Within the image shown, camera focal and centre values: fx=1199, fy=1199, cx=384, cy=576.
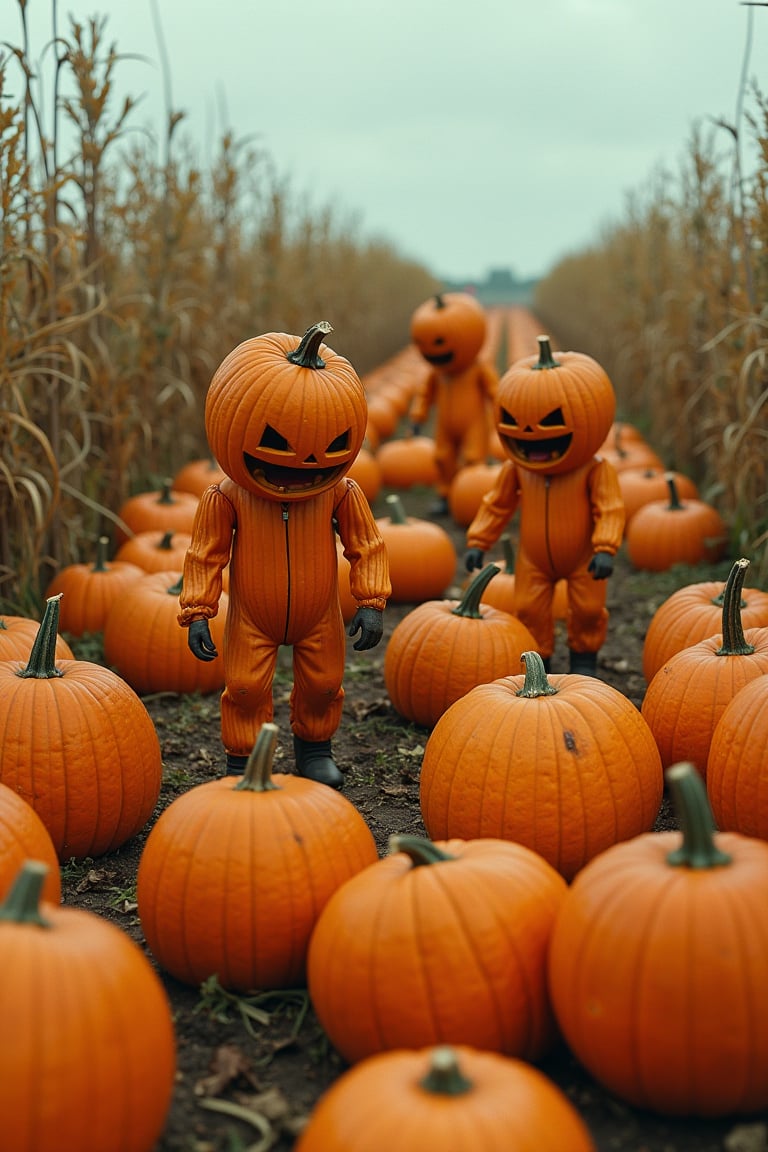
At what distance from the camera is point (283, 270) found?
14148 millimetres

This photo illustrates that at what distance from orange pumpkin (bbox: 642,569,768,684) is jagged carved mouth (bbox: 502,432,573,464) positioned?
90 cm

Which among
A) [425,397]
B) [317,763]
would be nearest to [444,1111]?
[317,763]

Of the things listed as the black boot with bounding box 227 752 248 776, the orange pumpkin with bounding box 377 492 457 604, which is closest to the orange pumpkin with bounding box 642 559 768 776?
the black boot with bounding box 227 752 248 776

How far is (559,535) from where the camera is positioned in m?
5.72

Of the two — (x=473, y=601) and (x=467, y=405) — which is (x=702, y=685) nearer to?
(x=473, y=601)

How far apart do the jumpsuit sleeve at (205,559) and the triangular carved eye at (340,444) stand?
479 mm

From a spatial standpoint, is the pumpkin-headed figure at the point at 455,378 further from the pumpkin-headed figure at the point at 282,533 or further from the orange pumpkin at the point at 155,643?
the pumpkin-headed figure at the point at 282,533

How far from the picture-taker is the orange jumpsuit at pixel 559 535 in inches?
223

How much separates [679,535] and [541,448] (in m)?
2.99

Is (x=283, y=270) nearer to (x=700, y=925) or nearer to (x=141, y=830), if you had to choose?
(x=141, y=830)

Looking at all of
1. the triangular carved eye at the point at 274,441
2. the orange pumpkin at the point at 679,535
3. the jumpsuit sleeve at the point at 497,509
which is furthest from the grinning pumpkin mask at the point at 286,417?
the orange pumpkin at the point at 679,535

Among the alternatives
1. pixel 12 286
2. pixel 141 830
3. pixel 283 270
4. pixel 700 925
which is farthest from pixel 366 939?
pixel 283 270

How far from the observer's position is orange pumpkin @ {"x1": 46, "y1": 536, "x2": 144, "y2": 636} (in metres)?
6.63

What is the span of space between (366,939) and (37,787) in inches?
64.5
